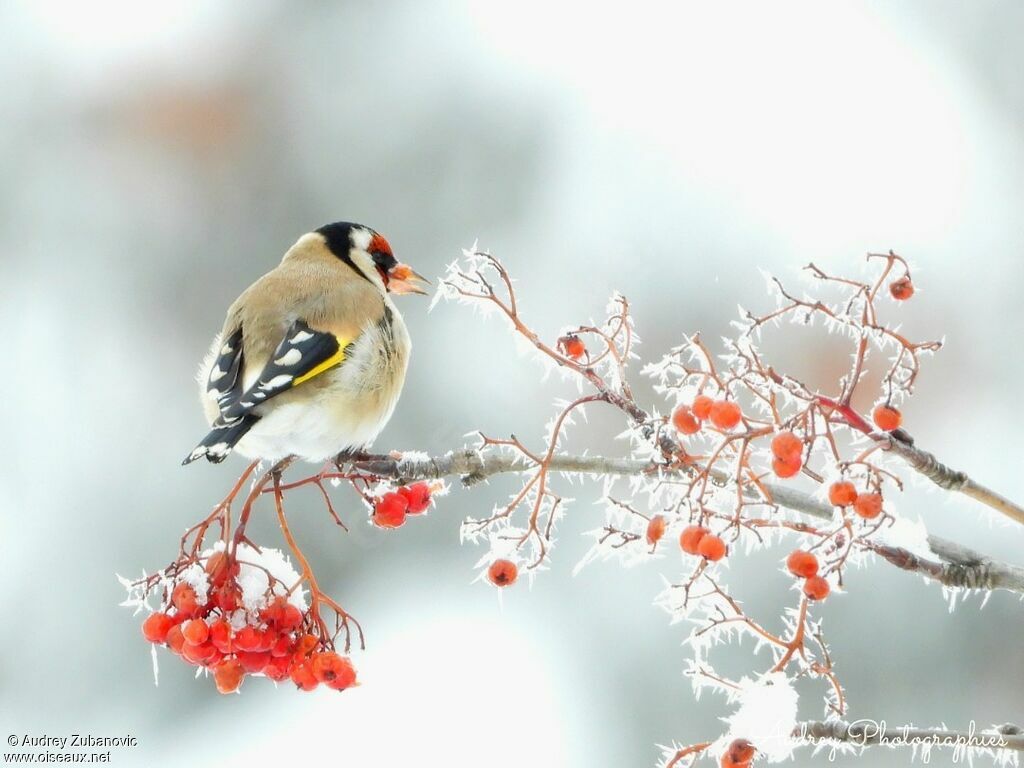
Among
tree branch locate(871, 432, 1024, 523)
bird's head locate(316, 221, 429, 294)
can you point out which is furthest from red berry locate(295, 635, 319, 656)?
bird's head locate(316, 221, 429, 294)

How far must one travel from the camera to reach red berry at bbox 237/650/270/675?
1.93 m

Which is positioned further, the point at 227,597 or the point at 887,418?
the point at 227,597

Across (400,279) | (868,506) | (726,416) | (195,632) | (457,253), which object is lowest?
(195,632)

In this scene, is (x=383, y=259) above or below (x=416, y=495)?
above

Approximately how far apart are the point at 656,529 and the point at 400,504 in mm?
727

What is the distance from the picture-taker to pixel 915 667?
4.70m

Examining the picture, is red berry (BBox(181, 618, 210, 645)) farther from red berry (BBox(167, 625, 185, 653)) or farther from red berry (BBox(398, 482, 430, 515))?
red berry (BBox(398, 482, 430, 515))

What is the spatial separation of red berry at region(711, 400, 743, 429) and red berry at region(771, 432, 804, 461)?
0.07m

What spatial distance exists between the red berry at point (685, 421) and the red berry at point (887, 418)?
24 centimetres

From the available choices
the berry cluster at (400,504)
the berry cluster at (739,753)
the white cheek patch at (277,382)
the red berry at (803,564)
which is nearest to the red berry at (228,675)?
the berry cluster at (400,504)

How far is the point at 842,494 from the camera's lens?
1287mm

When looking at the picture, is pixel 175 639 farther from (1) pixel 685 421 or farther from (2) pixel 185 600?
(1) pixel 685 421

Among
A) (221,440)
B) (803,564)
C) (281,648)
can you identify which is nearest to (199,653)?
(281,648)

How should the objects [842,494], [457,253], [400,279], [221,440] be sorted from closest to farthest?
[842,494], [221,440], [400,279], [457,253]
